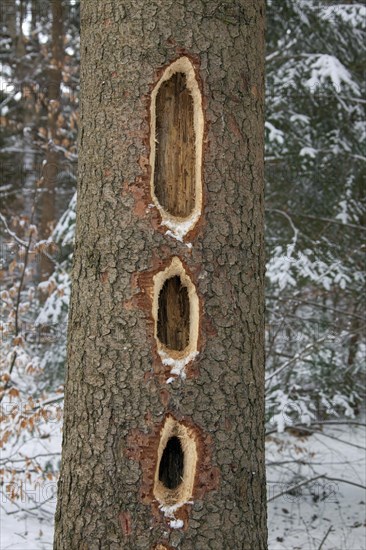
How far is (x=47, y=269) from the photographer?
27.8 ft

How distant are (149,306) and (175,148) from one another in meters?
0.58

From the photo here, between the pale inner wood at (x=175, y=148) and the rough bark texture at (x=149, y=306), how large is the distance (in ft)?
0.23

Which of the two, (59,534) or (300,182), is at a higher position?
(300,182)

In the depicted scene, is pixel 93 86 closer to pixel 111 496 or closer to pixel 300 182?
pixel 111 496

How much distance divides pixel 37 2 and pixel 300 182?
5.85 meters

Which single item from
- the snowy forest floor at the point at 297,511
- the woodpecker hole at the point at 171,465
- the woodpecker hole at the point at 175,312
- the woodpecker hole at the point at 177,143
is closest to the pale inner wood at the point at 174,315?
the woodpecker hole at the point at 175,312

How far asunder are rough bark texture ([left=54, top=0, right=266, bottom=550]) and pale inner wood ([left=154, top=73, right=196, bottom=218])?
0.23 feet

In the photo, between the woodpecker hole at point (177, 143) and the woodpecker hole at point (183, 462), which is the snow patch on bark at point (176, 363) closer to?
the woodpecker hole at point (183, 462)

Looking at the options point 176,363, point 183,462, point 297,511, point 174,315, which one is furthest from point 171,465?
point 297,511

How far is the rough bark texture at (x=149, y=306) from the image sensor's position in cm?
213

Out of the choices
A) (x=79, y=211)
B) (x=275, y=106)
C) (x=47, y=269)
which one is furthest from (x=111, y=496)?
(x=47, y=269)

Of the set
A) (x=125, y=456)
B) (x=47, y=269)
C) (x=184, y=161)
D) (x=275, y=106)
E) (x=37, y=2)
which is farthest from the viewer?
(x=37, y=2)

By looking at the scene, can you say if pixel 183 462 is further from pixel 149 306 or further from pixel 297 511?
pixel 297 511

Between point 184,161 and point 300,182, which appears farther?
point 300,182
